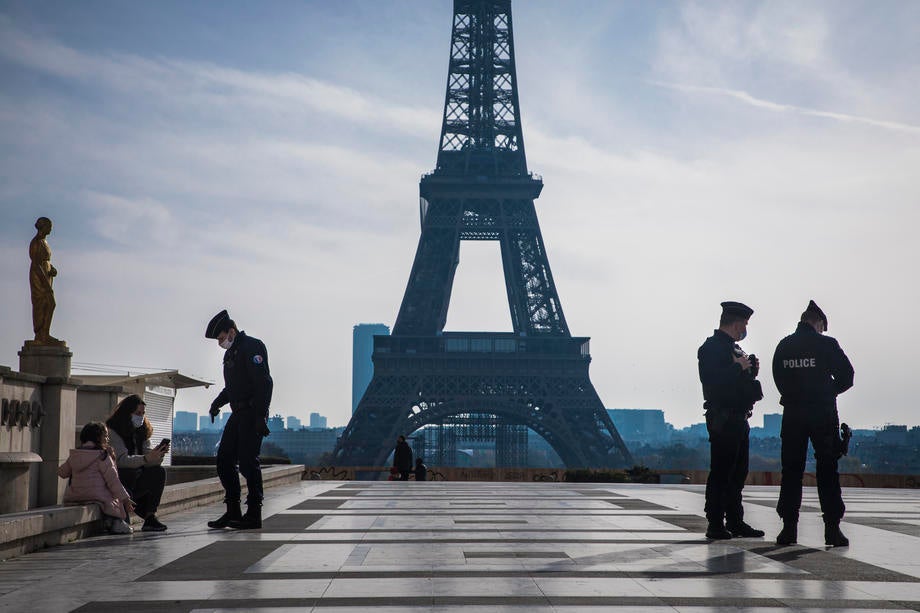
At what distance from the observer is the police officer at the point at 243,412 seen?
1117 centimetres

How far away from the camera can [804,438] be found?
9.98 metres

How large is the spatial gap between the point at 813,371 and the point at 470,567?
12.8 ft

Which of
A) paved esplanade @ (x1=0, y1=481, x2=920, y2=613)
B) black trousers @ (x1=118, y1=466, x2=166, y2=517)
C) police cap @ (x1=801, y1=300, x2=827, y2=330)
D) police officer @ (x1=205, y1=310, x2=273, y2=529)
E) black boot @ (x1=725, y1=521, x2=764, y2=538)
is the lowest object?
paved esplanade @ (x1=0, y1=481, x2=920, y2=613)

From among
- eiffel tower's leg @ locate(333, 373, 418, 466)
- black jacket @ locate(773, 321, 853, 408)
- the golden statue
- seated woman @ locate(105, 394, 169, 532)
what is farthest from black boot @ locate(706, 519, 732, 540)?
eiffel tower's leg @ locate(333, 373, 418, 466)

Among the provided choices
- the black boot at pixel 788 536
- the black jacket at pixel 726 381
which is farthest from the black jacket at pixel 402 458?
the black boot at pixel 788 536

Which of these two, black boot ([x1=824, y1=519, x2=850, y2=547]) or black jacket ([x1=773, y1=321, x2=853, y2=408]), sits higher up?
black jacket ([x1=773, y1=321, x2=853, y2=408])

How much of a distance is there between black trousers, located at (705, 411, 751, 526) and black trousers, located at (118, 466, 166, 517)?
17.9ft

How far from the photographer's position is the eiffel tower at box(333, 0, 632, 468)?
6469 centimetres

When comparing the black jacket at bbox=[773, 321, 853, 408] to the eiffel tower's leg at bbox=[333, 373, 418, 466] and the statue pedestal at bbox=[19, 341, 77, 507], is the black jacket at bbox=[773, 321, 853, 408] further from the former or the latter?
the eiffel tower's leg at bbox=[333, 373, 418, 466]

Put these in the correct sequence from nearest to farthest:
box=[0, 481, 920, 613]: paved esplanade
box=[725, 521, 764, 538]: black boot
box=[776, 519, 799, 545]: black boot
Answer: box=[0, 481, 920, 613]: paved esplanade → box=[776, 519, 799, 545]: black boot → box=[725, 521, 764, 538]: black boot

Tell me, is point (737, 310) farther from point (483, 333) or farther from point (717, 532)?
point (483, 333)

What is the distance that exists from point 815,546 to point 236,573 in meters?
5.06

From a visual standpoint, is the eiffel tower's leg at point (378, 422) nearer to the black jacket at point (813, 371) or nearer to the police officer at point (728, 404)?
the police officer at point (728, 404)

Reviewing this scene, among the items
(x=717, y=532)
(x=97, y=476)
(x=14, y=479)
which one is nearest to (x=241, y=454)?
(x=97, y=476)
